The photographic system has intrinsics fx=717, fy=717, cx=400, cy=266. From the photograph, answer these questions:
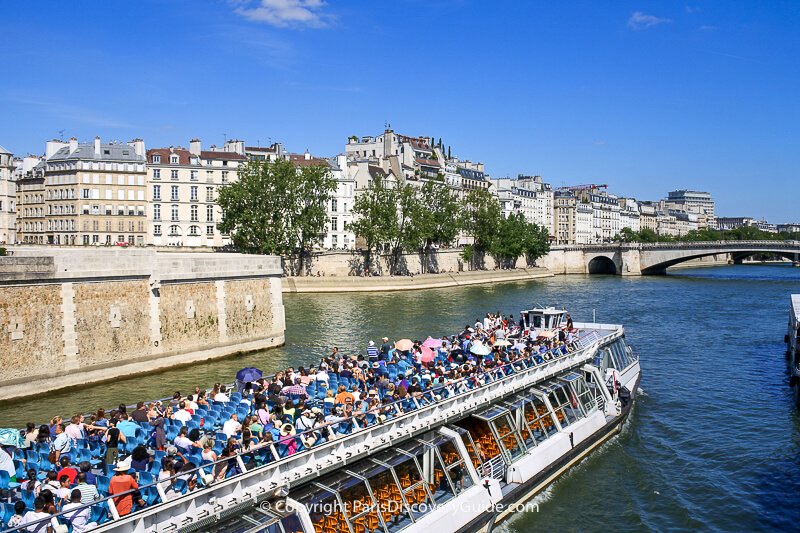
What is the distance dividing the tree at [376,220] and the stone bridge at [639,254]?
32.6 meters

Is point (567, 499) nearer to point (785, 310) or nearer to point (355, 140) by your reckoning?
point (785, 310)

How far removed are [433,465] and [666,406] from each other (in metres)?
13.8

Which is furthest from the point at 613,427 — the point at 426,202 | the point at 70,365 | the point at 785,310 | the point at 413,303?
the point at 426,202

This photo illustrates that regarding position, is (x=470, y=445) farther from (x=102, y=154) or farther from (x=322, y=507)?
(x=102, y=154)

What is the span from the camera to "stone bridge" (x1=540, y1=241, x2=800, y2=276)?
8681 centimetres

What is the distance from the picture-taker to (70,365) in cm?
2320

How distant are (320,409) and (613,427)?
986 cm

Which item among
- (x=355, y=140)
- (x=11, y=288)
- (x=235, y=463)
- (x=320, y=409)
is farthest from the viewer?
(x=355, y=140)

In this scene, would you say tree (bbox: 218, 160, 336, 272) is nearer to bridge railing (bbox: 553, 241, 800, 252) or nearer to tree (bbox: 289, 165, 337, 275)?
tree (bbox: 289, 165, 337, 275)

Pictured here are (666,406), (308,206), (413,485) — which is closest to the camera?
(413,485)

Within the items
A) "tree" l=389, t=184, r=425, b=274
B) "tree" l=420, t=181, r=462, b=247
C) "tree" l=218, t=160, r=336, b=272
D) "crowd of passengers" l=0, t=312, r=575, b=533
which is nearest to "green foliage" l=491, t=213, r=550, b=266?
"tree" l=420, t=181, r=462, b=247

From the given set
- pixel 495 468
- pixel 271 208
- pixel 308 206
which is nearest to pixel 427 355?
pixel 495 468

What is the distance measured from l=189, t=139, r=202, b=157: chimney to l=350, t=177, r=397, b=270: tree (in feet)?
57.2

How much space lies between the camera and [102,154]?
67.5m
